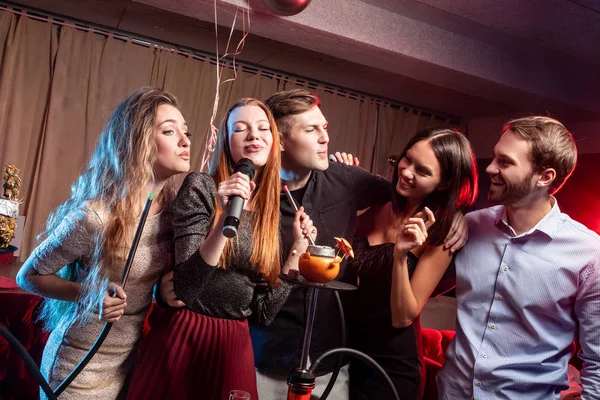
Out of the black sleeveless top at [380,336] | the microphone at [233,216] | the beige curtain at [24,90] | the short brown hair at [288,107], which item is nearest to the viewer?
the microphone at [233,216]

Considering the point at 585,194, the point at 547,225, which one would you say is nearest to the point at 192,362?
the point at 547,225

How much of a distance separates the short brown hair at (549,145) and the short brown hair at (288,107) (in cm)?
79

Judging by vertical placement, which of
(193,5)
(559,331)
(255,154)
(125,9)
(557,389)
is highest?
(125,9)

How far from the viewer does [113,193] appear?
5.61ft

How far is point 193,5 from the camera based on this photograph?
11.0 feet

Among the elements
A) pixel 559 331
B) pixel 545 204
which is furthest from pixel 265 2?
pixel 559 331

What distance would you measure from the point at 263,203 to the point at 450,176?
29.3 inches

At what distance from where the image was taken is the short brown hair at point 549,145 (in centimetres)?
185

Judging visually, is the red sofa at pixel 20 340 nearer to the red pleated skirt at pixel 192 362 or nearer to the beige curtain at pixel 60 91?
the red pleated skirt at pixel 192 362

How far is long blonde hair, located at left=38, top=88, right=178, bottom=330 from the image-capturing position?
163 cm

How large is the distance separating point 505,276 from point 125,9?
391cm

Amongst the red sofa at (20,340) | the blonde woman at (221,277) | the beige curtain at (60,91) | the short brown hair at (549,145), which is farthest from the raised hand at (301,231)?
the beige curtain at (60,91)

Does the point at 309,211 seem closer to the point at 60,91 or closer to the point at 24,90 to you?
the point at 60,91

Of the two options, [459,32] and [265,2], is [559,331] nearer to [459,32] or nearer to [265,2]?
[265,2]
